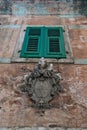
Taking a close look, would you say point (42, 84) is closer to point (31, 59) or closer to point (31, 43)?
point (31, 59)

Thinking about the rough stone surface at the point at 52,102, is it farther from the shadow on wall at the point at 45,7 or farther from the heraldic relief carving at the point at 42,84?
the shadow on wall at the point at 45,7

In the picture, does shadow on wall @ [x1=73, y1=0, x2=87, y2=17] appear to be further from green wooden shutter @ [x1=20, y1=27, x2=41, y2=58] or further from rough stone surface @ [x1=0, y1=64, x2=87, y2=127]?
rough stone surface @ [x1=0, y1=64, x2=87, y2=127]

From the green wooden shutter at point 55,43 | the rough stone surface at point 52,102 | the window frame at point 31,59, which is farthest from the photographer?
the green wooden shutter at point 55,43

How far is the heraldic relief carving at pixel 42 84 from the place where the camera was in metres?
8.71

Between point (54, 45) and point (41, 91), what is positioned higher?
point (54, 45)

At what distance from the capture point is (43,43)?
435 inches

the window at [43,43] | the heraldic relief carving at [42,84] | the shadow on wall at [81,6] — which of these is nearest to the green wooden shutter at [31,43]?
the window at [43,43]

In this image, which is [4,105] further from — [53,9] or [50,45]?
[53,9]

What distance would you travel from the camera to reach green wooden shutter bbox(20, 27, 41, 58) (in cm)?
1049

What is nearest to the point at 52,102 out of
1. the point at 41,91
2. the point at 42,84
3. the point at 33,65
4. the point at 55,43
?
the point at 41,91

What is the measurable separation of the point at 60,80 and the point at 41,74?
65cm

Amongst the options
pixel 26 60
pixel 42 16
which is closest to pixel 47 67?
pixel 26 60

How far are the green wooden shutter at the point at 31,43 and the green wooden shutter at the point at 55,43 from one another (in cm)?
32

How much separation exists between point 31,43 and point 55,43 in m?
0.82
